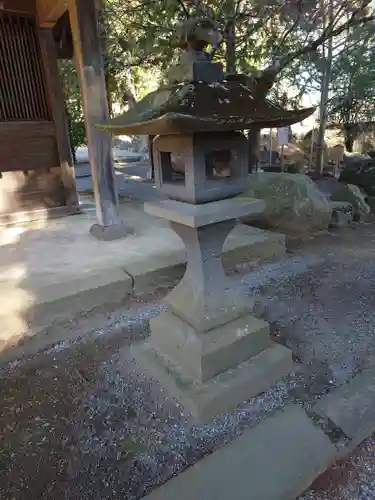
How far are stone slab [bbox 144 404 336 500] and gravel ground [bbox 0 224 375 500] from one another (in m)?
0.07

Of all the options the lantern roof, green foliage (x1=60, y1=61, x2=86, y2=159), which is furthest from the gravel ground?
green foliage (x1=60, y1=61, x2=86, y2=159)

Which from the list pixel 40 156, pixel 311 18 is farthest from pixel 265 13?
pixel 40 156

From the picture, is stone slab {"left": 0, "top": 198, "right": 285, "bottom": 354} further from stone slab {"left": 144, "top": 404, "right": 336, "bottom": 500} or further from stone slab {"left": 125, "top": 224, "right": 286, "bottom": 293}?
stone slab {"left": 144, "top": 404, "right": 336, "bottom": 500}

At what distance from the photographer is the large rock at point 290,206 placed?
4.74 m

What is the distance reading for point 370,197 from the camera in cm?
645

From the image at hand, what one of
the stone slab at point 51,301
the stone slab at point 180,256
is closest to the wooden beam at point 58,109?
the stone slab at point 180,256

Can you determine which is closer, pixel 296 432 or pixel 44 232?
pixel 296 432

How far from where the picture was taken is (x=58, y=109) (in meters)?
4.97

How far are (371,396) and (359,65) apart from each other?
25.7 ft

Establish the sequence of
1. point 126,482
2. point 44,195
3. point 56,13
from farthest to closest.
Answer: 1. point 44,195
2. point 56,13
3. point 126,482

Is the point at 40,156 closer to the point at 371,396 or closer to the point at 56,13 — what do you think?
the point at 56,13

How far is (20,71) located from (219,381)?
4.68m

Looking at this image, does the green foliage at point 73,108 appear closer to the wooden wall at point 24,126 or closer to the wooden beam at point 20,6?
the wooden wall at point 24,126

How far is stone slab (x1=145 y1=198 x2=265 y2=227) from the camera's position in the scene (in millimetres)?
1822
